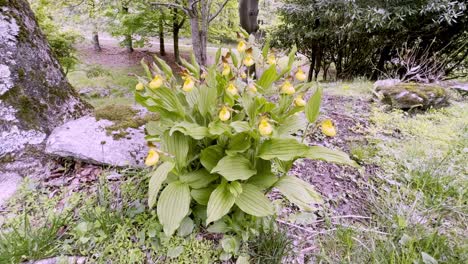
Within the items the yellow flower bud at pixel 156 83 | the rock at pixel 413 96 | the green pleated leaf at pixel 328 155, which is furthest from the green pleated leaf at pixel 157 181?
the rock at pixel 413 96

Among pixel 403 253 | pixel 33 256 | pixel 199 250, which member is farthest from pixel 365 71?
pixel 33 256

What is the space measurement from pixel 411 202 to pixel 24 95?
264 centimetres

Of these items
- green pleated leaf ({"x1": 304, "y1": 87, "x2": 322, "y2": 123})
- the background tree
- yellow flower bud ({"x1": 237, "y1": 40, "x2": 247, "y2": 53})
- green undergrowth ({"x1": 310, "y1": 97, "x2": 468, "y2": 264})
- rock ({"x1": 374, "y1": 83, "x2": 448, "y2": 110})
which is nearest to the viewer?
green pleated leaf ({"x1": 304, "y1": 87, "x2": 322, "y2": 123})

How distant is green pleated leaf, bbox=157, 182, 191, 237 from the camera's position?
112 cm

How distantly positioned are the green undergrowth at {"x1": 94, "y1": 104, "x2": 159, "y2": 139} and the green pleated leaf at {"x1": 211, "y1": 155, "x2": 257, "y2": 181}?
99cm

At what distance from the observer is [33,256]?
111 cm

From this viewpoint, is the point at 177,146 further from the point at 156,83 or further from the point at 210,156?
the point at 156,83

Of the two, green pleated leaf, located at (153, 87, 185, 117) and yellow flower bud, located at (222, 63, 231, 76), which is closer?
green pleated leaf, located at (153, 87, 185, 117)

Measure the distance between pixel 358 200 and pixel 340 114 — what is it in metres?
1.43

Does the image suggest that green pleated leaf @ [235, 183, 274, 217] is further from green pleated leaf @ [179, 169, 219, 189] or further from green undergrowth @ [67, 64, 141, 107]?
green undergrowth @ [67, 64, 141, 107]

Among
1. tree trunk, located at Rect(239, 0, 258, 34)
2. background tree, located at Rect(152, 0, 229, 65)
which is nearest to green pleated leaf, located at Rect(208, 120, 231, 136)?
background tree, located at Rect(152, 0, 229, 65)

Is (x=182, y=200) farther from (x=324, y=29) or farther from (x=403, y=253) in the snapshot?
(x=324, y=29)

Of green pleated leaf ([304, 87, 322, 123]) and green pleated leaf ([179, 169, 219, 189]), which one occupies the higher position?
green pleated leaf ([304, 87, 322, 123])

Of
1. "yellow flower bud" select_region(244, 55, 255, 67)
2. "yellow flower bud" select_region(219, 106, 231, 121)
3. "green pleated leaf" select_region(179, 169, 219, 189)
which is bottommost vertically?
"green pleated leaf" select_region(179, 169, 219, 189)
